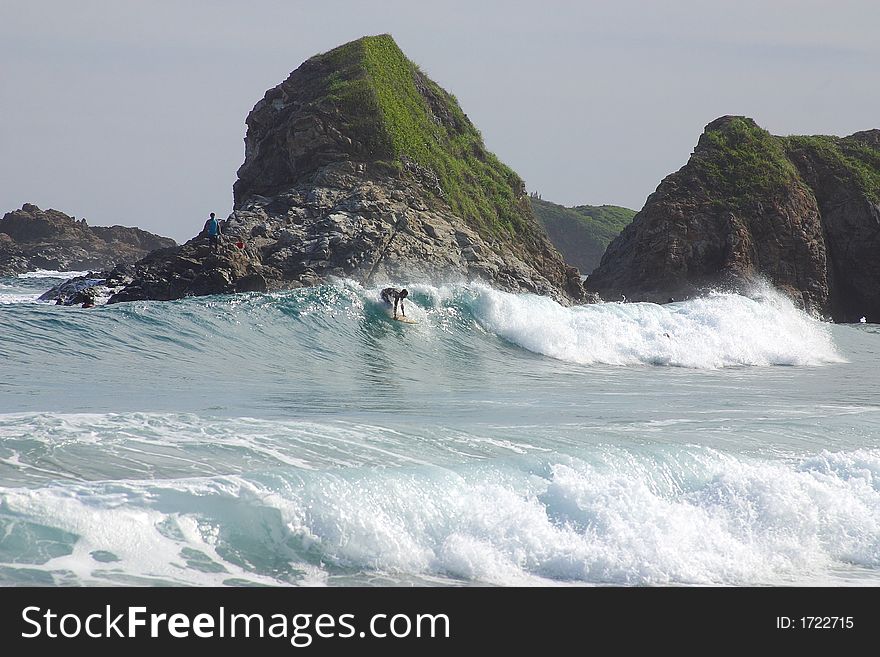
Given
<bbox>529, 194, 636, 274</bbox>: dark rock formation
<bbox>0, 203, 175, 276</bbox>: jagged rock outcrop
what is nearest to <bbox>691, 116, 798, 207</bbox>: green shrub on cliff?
<bbox>0, 203, 175, 276</bbox>: jagged rock outcrop

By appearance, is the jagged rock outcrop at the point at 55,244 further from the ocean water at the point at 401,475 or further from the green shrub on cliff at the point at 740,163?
the ocean water at the point at 401,475

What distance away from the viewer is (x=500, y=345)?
2311cm

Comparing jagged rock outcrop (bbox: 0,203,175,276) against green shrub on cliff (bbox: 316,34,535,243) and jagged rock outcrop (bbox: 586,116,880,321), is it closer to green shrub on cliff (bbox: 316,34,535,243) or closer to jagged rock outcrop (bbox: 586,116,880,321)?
green shrub on cliff (bbox: 316,34,535,243)

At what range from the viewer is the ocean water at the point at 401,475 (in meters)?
6.95

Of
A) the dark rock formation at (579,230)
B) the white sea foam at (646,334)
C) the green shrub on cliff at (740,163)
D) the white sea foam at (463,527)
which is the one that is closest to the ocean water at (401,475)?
the white sea foam at (463,527)

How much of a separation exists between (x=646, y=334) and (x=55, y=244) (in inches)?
2424

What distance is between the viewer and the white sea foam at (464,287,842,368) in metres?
23.4

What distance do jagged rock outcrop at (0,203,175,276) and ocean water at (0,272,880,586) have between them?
56.7 m

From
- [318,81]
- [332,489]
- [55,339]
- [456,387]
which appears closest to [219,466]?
[332,489]

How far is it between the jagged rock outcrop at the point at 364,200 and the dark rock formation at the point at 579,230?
86778 mm

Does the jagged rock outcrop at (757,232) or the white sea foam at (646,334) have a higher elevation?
the jagged rock outcrop at (757,232)

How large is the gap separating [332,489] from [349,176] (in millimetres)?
25772
